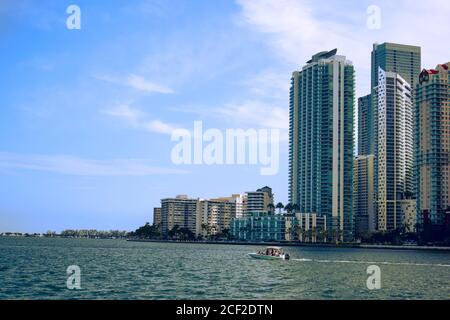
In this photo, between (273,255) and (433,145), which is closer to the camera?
(273,255)

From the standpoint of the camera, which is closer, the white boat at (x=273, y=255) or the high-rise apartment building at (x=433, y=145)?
the white boat at (x=273, y=255)

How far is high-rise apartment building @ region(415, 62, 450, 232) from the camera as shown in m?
180

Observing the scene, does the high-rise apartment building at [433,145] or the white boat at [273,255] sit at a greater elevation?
the high-rise apartment building at [433,145]

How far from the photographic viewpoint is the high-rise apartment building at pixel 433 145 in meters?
180

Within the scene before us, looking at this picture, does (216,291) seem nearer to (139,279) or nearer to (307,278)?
(139,279)

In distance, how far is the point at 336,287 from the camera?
152ft

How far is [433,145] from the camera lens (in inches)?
7269

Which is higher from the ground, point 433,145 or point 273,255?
point 433,145

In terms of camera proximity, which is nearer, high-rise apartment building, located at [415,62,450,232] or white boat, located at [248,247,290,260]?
white boat, located at [248,247,290,260]

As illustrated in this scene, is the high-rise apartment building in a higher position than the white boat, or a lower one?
higher
